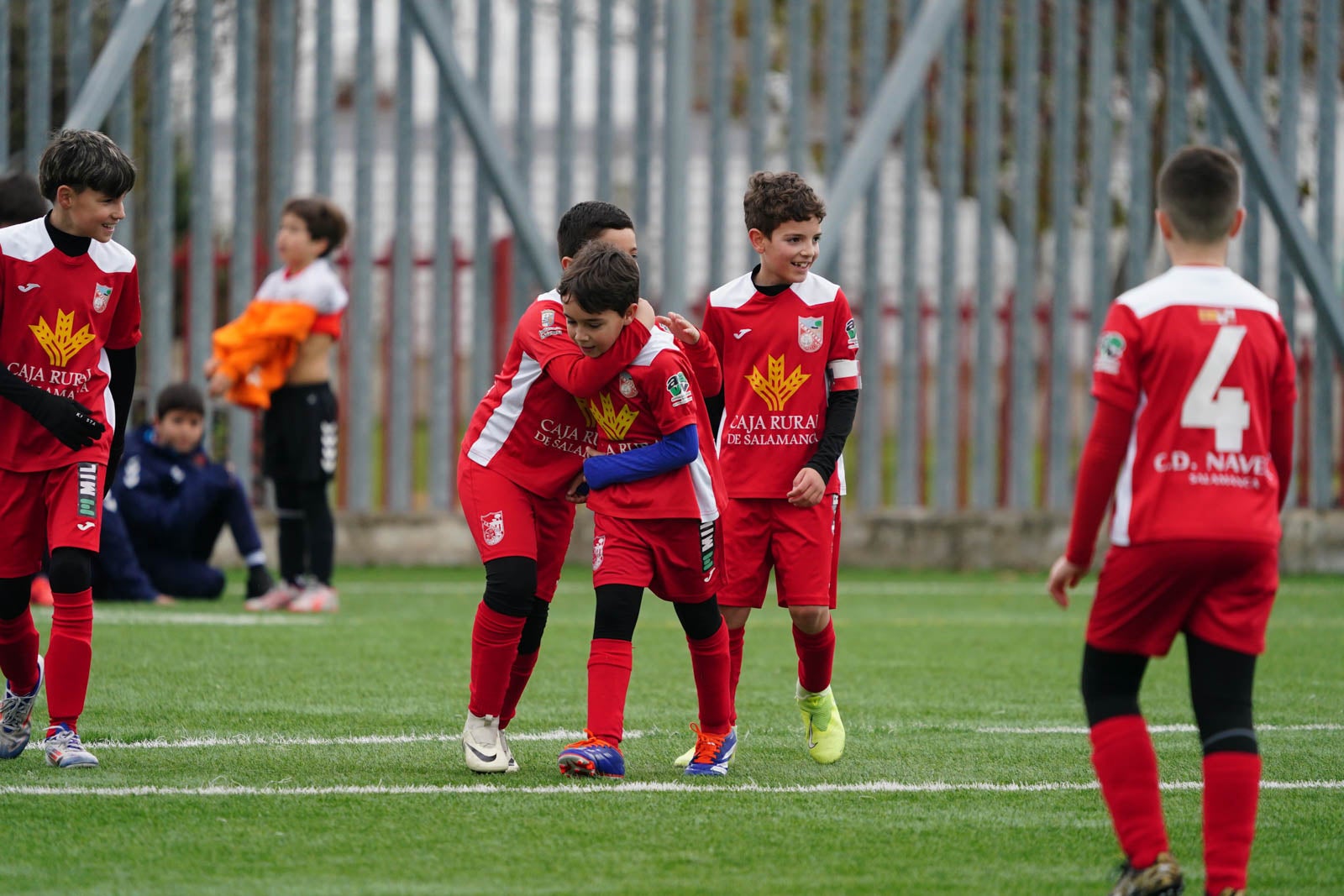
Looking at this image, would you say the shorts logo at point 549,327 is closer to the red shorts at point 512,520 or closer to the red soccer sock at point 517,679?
the red shorts at point 512,520

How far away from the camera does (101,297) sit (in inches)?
199

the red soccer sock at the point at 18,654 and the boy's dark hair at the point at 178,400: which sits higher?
the boy's dark hair at the point at 178,400

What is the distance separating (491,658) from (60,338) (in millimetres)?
1490

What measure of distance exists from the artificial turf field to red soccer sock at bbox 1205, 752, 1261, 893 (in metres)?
0.22

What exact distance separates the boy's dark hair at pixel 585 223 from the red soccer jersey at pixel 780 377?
39 centimetres

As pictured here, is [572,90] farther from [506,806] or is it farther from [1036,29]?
[506,806]

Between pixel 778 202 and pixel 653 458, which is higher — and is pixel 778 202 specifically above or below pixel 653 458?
above

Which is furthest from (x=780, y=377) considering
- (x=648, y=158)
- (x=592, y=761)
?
(x=648, y=158)

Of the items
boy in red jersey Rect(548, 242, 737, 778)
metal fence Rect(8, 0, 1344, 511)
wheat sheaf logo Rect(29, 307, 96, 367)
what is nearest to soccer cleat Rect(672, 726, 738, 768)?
boy in red jersey Rect(548, 242, 737, 778)

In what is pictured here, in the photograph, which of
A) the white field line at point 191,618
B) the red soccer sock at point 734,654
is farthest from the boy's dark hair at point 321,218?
the red soccer sock at point 734,654

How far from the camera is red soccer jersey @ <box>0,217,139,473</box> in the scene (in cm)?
496

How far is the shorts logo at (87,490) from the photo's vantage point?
496 cm

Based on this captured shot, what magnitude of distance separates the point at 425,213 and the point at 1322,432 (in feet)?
26.5

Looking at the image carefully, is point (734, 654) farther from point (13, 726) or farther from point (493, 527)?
point (13, 726)
